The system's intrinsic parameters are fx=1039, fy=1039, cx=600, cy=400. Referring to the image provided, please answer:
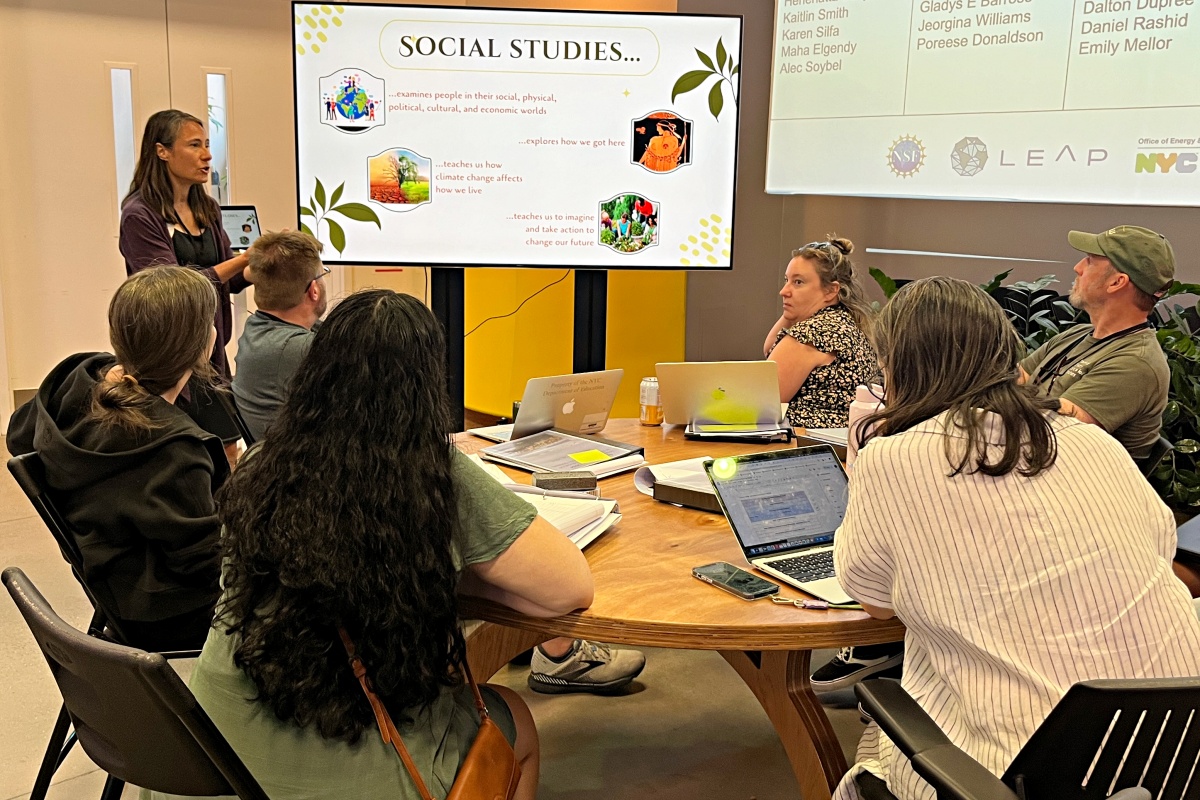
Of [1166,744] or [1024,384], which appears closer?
[1166,744]

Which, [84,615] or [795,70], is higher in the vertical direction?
[795,70]

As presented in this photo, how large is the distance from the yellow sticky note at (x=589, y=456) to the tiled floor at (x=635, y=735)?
76cm

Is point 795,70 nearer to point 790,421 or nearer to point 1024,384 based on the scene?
point 790,421

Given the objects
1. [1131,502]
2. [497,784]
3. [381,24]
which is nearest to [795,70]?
[381,24]

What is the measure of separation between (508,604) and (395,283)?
202 inches

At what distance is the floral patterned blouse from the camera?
3119mm

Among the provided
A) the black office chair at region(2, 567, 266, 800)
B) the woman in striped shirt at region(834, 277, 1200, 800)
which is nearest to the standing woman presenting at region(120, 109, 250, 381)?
the black office chair at region(2, 567, 266, 800)

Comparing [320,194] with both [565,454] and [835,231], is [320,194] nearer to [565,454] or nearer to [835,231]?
[565,454]

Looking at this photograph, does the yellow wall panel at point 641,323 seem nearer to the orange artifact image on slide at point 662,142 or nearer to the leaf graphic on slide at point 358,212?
the orange artifact image on slide at point 662,142

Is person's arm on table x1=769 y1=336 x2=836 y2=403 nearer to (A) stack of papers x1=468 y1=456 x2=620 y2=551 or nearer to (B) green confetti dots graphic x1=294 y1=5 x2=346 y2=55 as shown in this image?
(A) stack of papers x1=468 y1=456 x2=620 y2=551

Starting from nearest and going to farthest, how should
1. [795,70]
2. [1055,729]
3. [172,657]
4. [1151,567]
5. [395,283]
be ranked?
[1055,729] < [1151,567] < [172,657] < [795,70] < [395,283]

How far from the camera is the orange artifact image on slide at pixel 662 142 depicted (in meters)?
4.02

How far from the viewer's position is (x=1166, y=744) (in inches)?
50.1

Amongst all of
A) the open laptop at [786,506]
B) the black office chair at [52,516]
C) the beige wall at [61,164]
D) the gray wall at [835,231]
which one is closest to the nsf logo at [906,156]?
the gray wall at [835,231]
